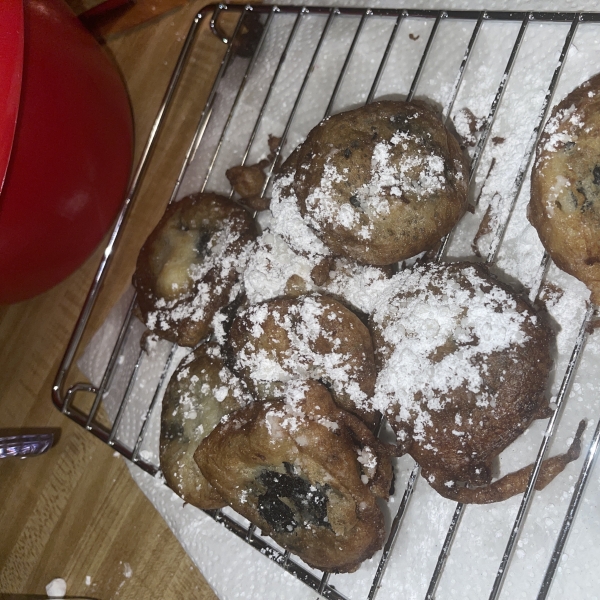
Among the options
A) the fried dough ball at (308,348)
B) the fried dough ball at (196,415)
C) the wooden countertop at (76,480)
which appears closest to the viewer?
the fried dough ball at (308,348)

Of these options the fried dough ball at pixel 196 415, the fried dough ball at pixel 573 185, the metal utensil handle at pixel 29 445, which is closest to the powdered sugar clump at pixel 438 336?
the fried dough ball at pixel 573 185

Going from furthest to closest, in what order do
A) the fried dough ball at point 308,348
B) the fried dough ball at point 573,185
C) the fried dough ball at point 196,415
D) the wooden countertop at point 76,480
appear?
the wooden countertop at point 76,480 < the fried dough ball at point 196,415 < the fried dough ball at point 308,348 < the fried dough ball at point 573,185

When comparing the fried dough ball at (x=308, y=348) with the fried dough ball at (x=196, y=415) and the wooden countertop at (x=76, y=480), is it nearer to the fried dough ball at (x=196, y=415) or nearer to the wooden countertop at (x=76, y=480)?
the fried dough ball at (x=196, y=415)

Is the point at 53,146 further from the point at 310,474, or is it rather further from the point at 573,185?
the point at 573,185

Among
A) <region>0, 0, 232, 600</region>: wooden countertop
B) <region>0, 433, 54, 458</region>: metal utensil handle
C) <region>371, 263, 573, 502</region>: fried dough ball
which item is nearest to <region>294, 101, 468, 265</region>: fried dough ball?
<region>371, 263, 573, 502</region>: fried dough ball

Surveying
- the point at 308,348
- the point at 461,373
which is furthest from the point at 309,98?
the point at 461,373
